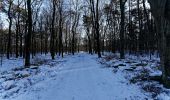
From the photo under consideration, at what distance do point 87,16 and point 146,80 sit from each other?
2095 inches

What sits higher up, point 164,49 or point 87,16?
point 87,16

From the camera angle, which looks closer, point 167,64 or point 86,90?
point 86,90

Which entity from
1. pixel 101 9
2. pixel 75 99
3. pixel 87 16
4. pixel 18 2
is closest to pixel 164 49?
pixel 75 99

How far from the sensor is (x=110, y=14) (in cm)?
5975

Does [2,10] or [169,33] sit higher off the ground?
[2,10]

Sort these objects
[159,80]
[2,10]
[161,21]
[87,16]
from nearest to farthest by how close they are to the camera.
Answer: [161,21]
[159,80]
[2,10]
[87,16]

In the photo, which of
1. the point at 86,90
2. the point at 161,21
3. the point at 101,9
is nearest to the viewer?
the point at 86,90

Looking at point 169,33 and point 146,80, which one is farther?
point 146,80

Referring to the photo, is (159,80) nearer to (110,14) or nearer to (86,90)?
(86,90)

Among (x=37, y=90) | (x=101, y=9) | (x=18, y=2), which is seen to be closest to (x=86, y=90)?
(x=37, y=90)

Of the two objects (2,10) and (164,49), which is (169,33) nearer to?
(164,49)

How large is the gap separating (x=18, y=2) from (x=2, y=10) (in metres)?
3.33

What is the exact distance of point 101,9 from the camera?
193 ft

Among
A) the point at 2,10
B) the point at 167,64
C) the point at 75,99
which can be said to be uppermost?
the point at 2,10
